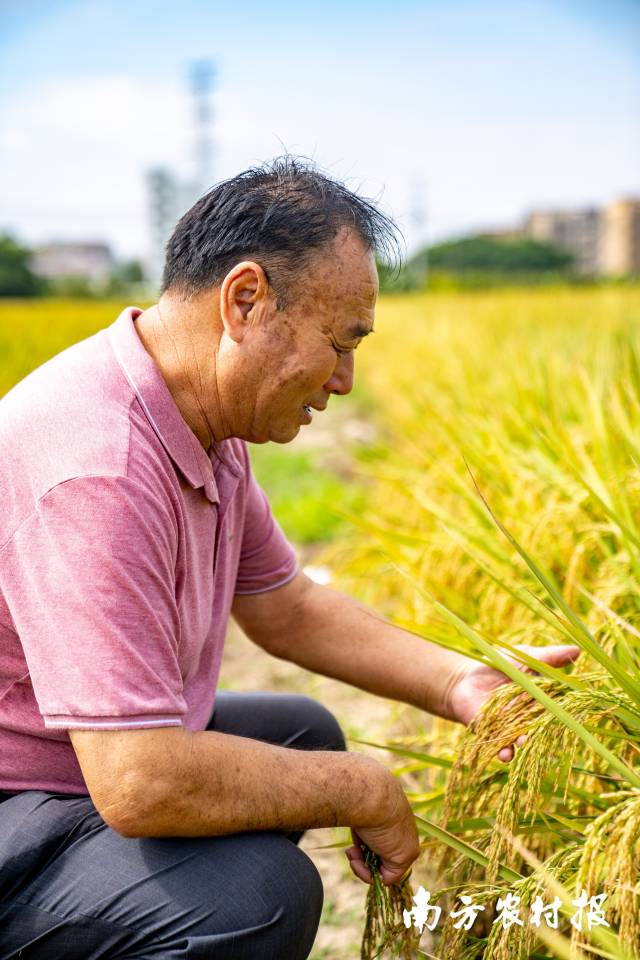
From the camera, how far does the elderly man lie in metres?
1.27

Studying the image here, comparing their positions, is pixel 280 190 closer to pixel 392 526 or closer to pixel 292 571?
pixel 292 571

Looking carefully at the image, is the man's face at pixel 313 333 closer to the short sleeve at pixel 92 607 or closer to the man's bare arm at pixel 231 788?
the short sleeve at pixel 92 607

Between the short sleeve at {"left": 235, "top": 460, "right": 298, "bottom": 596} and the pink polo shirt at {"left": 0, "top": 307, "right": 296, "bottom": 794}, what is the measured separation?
25cm

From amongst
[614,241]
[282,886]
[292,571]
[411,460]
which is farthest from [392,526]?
[614,241]

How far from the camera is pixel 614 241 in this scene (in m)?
89.0

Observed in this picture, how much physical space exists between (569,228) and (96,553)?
118 metres

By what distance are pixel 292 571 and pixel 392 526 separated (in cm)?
173

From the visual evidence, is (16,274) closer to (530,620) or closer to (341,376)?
(530,620)

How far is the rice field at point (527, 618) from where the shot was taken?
1312 mm

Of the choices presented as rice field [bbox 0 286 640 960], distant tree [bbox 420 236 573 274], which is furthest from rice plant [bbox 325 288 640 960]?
distant tree [bbox 420 236 573 274]

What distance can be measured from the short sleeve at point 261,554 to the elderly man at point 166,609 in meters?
0.25

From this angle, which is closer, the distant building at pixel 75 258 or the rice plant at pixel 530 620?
the rice plant at pixel 530 620

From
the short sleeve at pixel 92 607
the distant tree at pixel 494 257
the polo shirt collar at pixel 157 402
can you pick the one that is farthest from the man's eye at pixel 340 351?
the distant tree at pixel 494 257

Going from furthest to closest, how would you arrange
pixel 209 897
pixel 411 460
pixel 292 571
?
1. pixel 411 460
2. pixel 292 571
3. pixel 209 897
